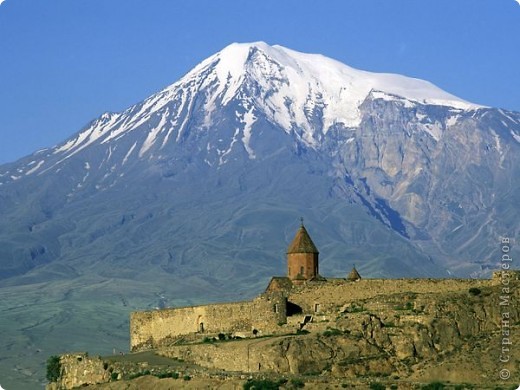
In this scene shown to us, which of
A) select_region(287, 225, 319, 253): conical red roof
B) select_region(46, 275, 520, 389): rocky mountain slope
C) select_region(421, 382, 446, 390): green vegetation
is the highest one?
select_region(287, 225, 319, 253): conical red roof

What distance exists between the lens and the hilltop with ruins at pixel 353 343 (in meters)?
48.1

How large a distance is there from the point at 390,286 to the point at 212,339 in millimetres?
6891

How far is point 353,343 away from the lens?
50594mm

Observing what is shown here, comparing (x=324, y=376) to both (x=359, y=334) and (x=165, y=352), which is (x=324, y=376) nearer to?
(x=359, y=334)

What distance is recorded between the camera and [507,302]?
52156mm

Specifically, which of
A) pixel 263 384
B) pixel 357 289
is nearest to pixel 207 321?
pixel 357 289

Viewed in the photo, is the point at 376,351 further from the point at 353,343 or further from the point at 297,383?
the point at 297,383

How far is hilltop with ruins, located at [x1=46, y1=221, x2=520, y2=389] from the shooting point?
158 feet

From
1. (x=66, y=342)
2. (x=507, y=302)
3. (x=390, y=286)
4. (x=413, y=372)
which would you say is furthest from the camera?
(x=66, y=342)

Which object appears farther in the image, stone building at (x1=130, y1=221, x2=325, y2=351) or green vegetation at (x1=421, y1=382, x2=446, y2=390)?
stone building at (x1=130, y1=221, x2=325, y2=351)

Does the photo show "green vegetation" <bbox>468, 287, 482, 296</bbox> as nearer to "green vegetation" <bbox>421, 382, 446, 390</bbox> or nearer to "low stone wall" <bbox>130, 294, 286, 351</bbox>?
"low stone wall" <bbox>130, 294, 286, 351</bbox>

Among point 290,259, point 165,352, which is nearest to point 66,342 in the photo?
point 290,259

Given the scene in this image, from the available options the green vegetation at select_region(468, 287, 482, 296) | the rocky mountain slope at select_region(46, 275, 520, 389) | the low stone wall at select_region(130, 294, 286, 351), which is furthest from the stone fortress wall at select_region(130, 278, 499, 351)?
the green vegetation at select_region(468, 287, 482, 296)

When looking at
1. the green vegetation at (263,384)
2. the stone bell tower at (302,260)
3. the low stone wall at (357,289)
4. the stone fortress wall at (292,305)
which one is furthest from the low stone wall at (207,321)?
the green vegetation at (263,384)
